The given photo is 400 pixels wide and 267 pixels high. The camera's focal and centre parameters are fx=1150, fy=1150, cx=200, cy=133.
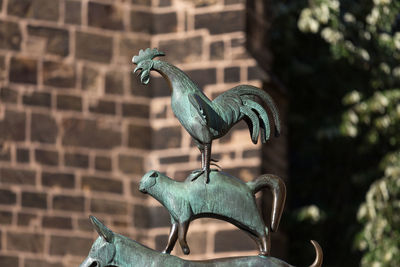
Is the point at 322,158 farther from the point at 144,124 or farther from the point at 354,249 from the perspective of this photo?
the point at 144,124

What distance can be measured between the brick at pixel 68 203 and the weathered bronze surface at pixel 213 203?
20.3 ft

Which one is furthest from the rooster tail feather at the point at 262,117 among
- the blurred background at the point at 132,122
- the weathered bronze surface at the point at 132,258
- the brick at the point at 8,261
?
the brick at the point at 8,261

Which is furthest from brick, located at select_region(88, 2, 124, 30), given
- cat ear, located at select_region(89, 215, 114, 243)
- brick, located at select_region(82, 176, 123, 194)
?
cat ear, located at select_region(89, 215, 114, 243)

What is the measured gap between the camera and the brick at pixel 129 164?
985cm

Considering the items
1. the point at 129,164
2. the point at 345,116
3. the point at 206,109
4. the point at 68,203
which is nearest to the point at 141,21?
the point at 129,164

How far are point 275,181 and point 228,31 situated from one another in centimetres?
638

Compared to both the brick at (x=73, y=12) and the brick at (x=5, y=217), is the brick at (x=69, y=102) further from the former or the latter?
the brick at (x=5, y=217)

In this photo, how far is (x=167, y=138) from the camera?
32.6 ft

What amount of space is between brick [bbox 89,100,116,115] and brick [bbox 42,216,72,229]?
978 mm

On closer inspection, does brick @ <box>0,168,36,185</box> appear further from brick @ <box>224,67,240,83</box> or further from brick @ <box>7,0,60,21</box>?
brick @ <box>224,67,240,83</box>

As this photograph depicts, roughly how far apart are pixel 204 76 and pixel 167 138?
0.63m

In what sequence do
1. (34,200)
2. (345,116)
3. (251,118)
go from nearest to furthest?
(251,118), (34,200), (345,116)

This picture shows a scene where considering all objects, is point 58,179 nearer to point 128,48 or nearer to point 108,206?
point 108,206

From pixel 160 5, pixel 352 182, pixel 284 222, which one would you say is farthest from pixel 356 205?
pixel 160 5
